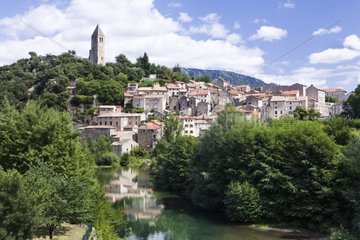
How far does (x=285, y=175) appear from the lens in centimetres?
3091

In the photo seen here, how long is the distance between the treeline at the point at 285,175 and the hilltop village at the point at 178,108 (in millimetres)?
51790

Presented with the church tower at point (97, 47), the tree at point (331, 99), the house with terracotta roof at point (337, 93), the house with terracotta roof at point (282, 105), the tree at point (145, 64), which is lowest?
the house with terracotta roof at point (282, 105)

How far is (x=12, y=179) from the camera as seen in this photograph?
54.1 feet

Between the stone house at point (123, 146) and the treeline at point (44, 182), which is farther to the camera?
the stone house at point (123, 146)

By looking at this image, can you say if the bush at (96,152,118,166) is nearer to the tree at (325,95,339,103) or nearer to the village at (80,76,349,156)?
the village at (80,76,349,156)

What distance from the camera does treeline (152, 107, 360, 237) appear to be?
28953mm

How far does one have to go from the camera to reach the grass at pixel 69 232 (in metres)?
22.0

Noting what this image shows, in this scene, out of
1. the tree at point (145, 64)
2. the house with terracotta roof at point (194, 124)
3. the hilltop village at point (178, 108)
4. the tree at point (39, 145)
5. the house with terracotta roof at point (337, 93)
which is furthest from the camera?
the house with terracotta roof at point (337, 93)

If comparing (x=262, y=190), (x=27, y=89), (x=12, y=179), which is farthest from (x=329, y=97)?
(x=12, y=179)

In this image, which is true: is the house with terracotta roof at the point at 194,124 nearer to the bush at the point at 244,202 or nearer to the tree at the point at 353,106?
the tree at the point at 353,106

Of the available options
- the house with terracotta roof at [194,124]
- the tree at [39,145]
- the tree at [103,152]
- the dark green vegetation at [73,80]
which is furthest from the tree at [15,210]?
the dark green vegetation at [73,80]

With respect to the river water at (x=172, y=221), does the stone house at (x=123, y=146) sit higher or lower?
higher

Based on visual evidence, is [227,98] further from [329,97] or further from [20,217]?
[20,217]

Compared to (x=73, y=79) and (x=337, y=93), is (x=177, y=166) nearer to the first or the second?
(x=73, y=79)
